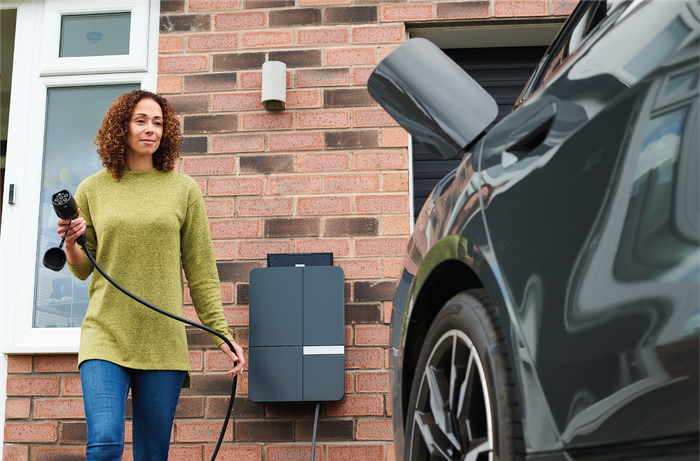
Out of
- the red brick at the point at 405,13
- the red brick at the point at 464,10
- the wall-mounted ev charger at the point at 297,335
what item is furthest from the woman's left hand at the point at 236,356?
the red brick at the point at 464,10

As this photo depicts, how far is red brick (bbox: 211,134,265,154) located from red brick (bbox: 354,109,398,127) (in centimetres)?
54

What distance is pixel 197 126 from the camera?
3475 mm

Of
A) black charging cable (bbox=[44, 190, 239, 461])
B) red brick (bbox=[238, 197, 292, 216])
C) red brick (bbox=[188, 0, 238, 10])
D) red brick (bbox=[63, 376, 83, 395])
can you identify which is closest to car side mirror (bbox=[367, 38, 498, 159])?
black charging cable (bbox=[44, 190, 239, 461])

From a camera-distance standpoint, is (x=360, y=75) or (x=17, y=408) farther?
(x=360, y=75)

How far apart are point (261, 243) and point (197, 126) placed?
2.47ft

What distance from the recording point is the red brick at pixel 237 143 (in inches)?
135

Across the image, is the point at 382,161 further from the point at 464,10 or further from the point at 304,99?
the point at 464,10

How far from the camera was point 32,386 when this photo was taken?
327 centimetres

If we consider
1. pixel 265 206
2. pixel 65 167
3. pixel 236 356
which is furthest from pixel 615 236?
pixel 65 167

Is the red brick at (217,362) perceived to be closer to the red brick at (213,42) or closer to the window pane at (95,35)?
the red brick at (213,42)

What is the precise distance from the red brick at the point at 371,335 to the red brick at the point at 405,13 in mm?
1683

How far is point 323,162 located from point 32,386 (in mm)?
1901

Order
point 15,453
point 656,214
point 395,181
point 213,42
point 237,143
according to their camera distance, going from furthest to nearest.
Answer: point 213,42 < point 237,143 < point 395,181 < point 15,453 < point 656,214

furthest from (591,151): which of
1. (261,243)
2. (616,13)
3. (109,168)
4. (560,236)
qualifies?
(261,243)
